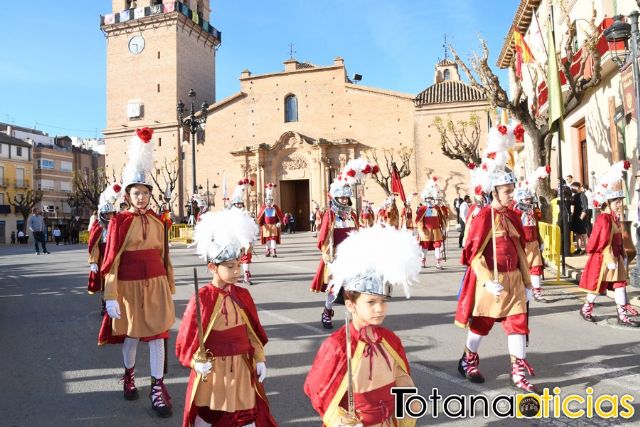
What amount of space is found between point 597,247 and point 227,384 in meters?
6.09

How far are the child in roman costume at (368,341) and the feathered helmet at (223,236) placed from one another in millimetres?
983


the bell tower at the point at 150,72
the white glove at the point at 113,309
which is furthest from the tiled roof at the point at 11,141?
the white glove at the point at 113,309

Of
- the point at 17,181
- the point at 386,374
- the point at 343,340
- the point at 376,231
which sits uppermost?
the point at 17,181

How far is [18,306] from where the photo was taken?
9586 millimetres

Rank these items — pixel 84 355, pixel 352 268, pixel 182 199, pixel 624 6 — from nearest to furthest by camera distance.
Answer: pixel 352 268 < pixel 84 355 < pixel 624 6 < pixel 182 199

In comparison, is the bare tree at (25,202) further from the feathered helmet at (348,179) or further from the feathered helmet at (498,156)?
the feathered helmet at (498,156)

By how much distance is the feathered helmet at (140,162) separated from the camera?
4.60 meters

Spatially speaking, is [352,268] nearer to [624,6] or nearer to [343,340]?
[343,340]

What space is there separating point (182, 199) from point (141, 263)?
136 feet

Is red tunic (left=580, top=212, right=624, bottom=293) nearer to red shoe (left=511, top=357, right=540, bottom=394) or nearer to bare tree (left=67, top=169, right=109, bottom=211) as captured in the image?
red shoe (left=511, top=357, right=540, bottom=394)

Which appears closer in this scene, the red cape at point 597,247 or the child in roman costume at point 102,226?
the red cape at point 597,247

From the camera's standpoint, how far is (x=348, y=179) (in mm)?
7750

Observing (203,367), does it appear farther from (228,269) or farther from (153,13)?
(153,13)

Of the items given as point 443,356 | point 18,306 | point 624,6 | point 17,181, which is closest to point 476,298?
point 443,356
